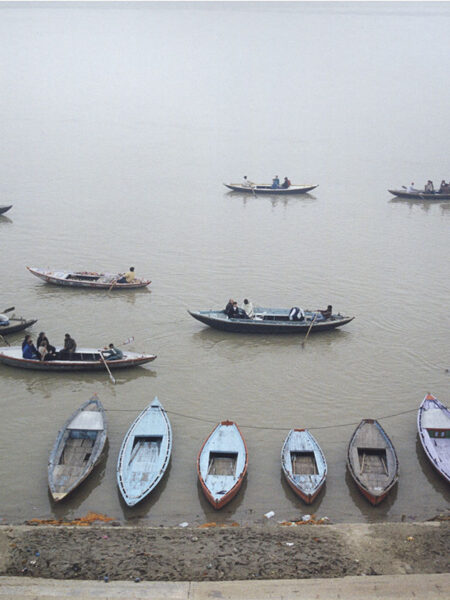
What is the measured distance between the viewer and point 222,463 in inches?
464

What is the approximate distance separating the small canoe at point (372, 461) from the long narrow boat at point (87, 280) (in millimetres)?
10768

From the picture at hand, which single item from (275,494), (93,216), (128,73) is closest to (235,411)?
(275,494)

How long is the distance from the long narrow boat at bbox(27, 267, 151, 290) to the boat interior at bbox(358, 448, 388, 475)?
11.3 metres

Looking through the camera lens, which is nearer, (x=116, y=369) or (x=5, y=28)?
(x=116, y=369)

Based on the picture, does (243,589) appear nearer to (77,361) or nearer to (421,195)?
(77,361)

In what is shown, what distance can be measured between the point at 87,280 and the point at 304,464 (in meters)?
12.0

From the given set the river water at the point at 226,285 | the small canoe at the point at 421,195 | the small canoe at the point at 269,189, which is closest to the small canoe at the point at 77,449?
the river water at the point at 226,285

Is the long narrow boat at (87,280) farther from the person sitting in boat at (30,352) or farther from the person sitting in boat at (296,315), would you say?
the person sitting in boat at (30,352)

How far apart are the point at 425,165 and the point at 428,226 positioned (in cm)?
1695

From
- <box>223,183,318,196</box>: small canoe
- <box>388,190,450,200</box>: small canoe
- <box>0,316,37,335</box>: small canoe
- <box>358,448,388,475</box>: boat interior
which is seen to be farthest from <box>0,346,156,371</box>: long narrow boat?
<box>388,190,450,200</box>: small canoe

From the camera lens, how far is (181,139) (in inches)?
2057

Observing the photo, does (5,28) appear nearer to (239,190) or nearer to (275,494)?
(239,190)

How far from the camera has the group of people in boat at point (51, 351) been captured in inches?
605

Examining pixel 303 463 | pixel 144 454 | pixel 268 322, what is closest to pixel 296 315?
pixel 268 322
